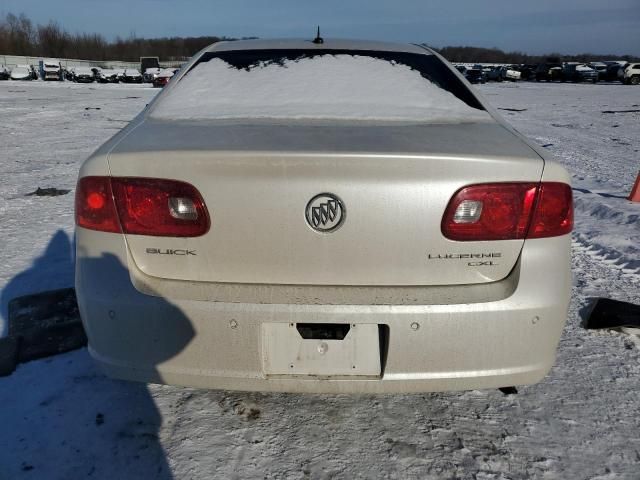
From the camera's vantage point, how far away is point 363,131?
1.83m

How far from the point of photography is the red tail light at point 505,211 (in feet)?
5.32

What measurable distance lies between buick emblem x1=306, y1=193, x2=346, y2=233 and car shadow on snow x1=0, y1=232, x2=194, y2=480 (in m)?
0.54

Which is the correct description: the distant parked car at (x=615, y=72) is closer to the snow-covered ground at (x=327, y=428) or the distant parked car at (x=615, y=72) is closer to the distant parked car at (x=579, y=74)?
the distant parked car at (x=579, y=74)

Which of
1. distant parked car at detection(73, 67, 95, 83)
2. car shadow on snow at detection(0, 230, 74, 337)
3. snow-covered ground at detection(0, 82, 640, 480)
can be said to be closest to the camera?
snow-covered ground at detection(0, 82, 640, 480)

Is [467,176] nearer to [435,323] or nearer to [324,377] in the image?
[435,323]

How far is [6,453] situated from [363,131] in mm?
1822

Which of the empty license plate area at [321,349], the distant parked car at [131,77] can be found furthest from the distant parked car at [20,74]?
the empty license plate area at [321,349]

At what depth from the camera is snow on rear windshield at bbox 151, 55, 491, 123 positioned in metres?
2.08

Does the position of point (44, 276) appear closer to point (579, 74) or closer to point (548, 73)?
point (579, 74)

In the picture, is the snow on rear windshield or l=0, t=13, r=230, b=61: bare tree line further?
l=0, t=13, r=230, b=61: bare tree line

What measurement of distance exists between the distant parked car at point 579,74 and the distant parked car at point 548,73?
534mm

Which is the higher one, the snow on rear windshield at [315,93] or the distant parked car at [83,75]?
the snow on rear windshield at [315,93]

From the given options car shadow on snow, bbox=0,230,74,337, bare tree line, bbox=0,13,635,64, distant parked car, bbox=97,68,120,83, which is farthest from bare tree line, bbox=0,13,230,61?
car shadow on snow, bbox=0,230,74,337

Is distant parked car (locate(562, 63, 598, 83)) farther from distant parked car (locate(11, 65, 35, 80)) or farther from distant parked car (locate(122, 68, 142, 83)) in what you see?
distant parked car (locate(11, 65, 35, 80))
